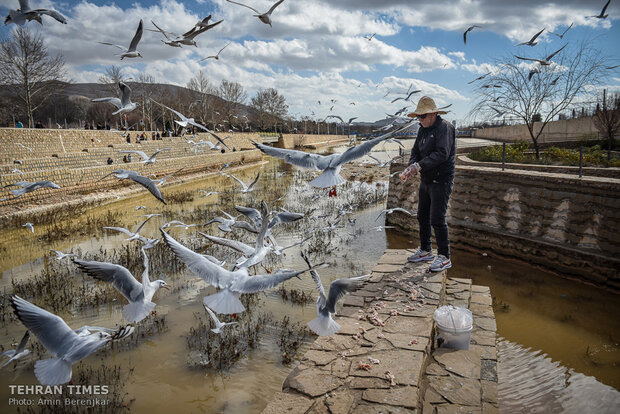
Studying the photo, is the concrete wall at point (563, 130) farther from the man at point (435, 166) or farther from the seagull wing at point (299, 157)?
the seagull wing at point (299, 157)

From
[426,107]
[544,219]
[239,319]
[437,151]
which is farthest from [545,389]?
[544,219]

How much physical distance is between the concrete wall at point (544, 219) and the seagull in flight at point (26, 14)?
28.9ft

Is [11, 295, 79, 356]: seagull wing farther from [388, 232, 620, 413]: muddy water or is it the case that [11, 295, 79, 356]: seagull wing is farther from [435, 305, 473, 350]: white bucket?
[388, 232, 620, 413]: muddy water

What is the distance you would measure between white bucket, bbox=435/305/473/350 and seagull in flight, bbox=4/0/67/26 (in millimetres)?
5706

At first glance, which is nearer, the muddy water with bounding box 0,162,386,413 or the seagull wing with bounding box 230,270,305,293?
the seagull wing with bounding box 230,270,305,293

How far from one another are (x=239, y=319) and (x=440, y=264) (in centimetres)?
333

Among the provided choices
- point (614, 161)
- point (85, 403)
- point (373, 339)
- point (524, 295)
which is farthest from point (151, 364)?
point (614, 161)

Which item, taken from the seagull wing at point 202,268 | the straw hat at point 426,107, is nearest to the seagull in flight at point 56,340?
the seagull wing at point 202,268

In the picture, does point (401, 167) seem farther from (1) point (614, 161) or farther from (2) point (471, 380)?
(2) point (471, 380)

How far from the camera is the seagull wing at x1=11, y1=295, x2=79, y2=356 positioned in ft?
8.84

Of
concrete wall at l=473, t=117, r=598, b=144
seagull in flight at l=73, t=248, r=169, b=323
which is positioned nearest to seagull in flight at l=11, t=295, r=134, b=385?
seagull in flight at l=73, t=248, r=169, b=323

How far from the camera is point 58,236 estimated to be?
10562 millimetres

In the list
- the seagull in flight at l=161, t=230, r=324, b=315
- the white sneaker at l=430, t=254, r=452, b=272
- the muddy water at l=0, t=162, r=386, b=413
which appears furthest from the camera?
the white sneaker at l=430, t=254, r=452, b=272

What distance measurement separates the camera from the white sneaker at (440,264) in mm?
4750
